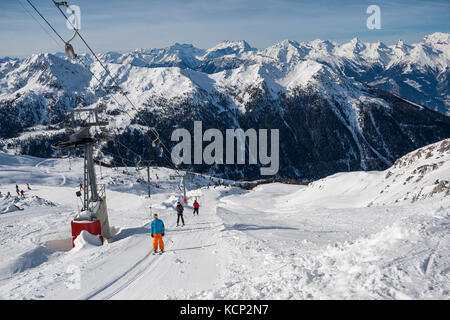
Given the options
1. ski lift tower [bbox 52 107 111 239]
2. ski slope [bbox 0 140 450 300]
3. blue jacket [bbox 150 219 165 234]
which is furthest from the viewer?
ski lift tower [bbox 52 107 111 239]

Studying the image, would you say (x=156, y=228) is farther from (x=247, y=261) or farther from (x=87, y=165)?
(x=87, y=165)

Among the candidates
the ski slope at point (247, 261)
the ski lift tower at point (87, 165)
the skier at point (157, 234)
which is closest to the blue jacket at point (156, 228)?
the skier at point (157, 234)

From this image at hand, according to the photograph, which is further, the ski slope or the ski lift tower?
the ski lift tower

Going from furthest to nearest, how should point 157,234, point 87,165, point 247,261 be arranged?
1. point 87,165
2. point 157,234
3. point 247,261

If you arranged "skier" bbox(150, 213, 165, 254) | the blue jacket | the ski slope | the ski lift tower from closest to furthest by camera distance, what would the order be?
the ski slope < "skier" bbox(150, 213, 165, 254) < the blue jacket < the ski lift tower

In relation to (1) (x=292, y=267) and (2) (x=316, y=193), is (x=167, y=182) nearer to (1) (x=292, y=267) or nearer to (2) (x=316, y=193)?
(2) (x=316, y=193)

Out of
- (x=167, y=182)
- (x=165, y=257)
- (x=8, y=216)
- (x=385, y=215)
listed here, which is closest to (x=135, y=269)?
(x=165, y=257)

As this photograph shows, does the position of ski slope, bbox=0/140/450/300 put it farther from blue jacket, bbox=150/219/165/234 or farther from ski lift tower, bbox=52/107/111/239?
ski lift tower, bbox=52/107/111/239

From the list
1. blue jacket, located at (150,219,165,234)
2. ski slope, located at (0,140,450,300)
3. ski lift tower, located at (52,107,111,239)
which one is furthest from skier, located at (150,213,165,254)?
ski lift tower, located at (52,107,111,239)

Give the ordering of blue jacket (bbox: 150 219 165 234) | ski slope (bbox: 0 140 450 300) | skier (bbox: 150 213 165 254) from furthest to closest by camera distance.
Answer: blue jacket (bbox: 150 219 165 234) < skier (bbox: 150 213 165 254) < ski slope (bbox: 0 140 450 300)

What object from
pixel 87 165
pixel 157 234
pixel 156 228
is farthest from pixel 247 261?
pixel 87 165

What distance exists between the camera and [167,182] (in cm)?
8625

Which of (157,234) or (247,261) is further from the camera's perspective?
A: (157,234)

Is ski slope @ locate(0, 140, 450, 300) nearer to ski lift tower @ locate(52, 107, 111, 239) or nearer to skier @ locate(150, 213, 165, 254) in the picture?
skier @ locate(150, 213, 165, 254)
